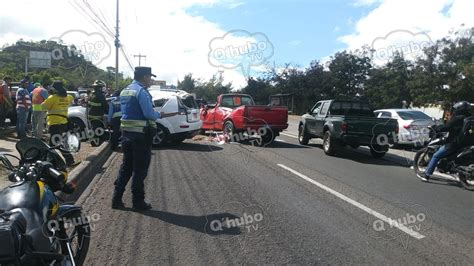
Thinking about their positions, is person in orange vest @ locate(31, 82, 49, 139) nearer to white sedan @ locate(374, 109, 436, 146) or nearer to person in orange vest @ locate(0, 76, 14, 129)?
person in orange vest @ locate(0, 76, 14, 129)

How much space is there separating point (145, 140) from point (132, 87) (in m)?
0.82

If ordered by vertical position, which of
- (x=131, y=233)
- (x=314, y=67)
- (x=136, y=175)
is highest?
(x=314, y=67)

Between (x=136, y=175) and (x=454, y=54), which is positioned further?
(x=454, y=54)

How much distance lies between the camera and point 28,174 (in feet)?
13.0

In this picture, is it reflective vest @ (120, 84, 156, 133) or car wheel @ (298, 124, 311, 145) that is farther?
car wheel @ (298, 124, 311, 145)

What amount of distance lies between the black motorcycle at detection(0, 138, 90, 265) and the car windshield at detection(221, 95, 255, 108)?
1434cm

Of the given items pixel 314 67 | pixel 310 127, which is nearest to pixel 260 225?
pixel 310 127

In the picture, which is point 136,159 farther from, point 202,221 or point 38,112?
point 38,112

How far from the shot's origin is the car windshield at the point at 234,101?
18922mm

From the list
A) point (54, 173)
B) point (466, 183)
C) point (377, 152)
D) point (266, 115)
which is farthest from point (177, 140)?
point (54, 173)

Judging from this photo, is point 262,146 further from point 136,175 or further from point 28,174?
point 28,174

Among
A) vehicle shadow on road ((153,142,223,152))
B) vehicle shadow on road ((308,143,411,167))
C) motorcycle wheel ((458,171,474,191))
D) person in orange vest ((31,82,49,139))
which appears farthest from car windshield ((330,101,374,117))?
person in orange vest ((31,82,49,139))

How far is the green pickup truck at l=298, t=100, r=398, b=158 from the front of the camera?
13430mm

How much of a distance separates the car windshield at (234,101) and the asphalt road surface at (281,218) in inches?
306
